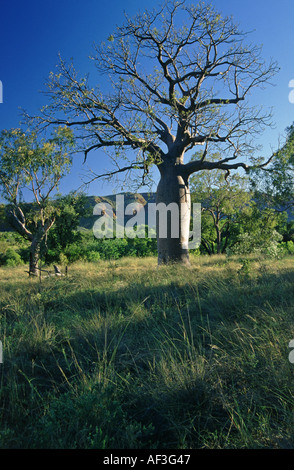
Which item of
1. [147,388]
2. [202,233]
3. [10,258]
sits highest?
[147,388]

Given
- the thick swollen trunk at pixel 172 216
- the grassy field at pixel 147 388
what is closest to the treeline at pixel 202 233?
the thick swollen trunk at pixel 172 216

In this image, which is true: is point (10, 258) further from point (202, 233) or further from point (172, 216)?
point (172, 216)

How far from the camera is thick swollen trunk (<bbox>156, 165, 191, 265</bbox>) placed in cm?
1087

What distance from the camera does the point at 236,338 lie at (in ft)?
10.3

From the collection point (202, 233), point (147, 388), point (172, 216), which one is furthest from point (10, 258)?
point (147, 388)

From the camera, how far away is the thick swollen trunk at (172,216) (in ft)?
35.7

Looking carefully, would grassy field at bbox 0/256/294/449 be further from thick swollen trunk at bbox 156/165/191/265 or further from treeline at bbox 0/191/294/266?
treeline at bbox 0/191/294/266

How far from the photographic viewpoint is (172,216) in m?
10.9

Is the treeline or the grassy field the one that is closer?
the grassy field

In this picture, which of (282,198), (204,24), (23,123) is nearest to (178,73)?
(204,24)

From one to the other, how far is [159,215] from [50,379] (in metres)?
8.69

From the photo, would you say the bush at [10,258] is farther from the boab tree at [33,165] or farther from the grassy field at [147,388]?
the grassy field at [147,388]

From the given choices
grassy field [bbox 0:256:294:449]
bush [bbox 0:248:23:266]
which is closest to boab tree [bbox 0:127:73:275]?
grassy field [bbox 0:256:294:449]
